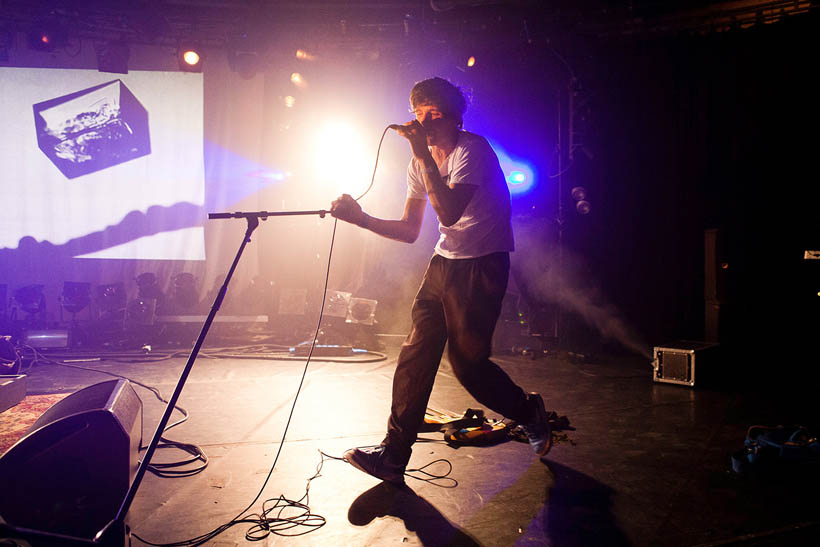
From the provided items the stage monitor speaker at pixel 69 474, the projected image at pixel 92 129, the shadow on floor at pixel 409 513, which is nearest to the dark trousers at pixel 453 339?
the shadow on floor at pixel 409 513

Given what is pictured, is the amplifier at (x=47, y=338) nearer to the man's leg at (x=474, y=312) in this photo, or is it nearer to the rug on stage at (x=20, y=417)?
the rug on stage at (x=20, y=417)

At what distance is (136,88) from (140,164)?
1.28 m

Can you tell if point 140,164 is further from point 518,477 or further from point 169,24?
point 518,477

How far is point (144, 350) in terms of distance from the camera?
23.7 ft

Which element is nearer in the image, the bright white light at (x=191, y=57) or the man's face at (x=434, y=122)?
the man's face at (x=434, y=122)

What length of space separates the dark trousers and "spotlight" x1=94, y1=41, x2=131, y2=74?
845 cm

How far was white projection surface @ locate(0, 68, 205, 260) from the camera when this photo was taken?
8531mm

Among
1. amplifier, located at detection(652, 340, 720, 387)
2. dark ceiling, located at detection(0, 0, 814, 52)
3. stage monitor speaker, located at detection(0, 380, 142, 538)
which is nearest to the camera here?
stage monitor speaker, located at detection(0, 380, 142, 538)

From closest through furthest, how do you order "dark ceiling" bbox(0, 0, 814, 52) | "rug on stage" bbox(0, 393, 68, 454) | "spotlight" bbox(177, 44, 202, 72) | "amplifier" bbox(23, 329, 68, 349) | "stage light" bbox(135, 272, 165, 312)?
"rug on stage" bbox(0, 393, 68, 454) → "amplifier" bbox(23, 329, 68, 349) → "dark ceiling" bbox(0, 0, 814, 52) → "stage light" bbox(135, 272, 165, 312) → "spotlight" bbox(177, 44, 202, 72)

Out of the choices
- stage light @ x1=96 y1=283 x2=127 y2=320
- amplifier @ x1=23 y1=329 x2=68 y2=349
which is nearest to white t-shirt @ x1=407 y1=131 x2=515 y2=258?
amplifier @ x1=23 y1=329 x2=68 y2=349

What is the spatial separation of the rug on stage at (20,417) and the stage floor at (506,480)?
2.20 feet

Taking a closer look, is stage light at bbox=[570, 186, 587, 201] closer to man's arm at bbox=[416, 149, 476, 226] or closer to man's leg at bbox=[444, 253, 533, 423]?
man's leg at bbox=[444, 253, 533, 423]

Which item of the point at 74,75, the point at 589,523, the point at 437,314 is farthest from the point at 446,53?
the point at 589,523

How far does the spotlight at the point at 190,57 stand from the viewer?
29.0 feet
